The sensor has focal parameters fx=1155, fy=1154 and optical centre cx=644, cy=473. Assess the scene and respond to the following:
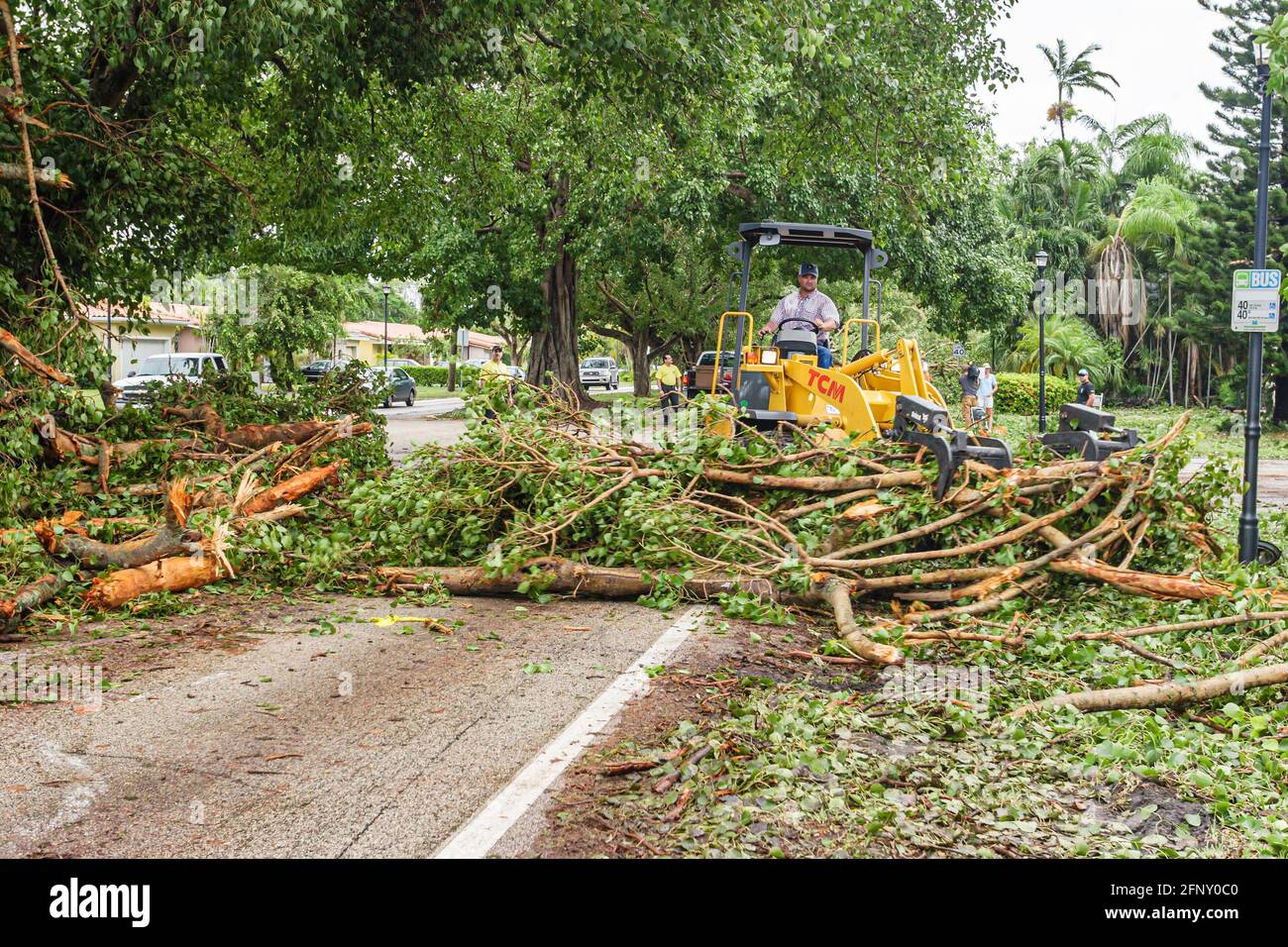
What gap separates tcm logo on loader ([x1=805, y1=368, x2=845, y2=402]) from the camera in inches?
428

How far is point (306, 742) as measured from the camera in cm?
548

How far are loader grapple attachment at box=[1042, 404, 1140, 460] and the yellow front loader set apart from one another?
2.31 feet

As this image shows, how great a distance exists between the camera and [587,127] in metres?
15.7

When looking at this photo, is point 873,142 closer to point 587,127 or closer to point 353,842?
point 587,127

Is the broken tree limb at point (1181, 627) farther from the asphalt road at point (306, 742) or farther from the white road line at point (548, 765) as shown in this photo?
the white road line at point (548, 765)

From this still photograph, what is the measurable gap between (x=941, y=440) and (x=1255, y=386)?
459 centimetres

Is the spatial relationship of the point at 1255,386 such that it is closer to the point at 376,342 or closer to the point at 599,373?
the point at 599,373

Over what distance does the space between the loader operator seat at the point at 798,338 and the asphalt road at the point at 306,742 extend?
4.83 meters

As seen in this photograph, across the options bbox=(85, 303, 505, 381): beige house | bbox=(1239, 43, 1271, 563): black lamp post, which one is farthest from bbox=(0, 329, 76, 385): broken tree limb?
bbox=(1239, 43, 1271, 563): black lamp post

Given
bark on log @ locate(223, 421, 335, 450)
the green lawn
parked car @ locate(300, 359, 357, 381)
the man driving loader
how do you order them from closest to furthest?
1. the man driving loader
2. bark on log @ locate(223, 421, 335, 450)
3. parked car @ locate(300, 359, 357, 381)
4. the green lawn

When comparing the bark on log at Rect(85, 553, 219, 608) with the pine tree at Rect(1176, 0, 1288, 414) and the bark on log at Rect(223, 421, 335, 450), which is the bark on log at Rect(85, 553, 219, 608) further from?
the pine tree at Rect(1176, 0, 1288, 414)

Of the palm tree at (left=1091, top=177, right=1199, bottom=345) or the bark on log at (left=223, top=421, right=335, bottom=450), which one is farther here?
the palm tree at (left=1091, top=177, right=1199, bottom=345)

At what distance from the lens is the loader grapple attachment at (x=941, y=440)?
859 cm

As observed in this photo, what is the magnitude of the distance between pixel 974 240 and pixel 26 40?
24.4 meters
